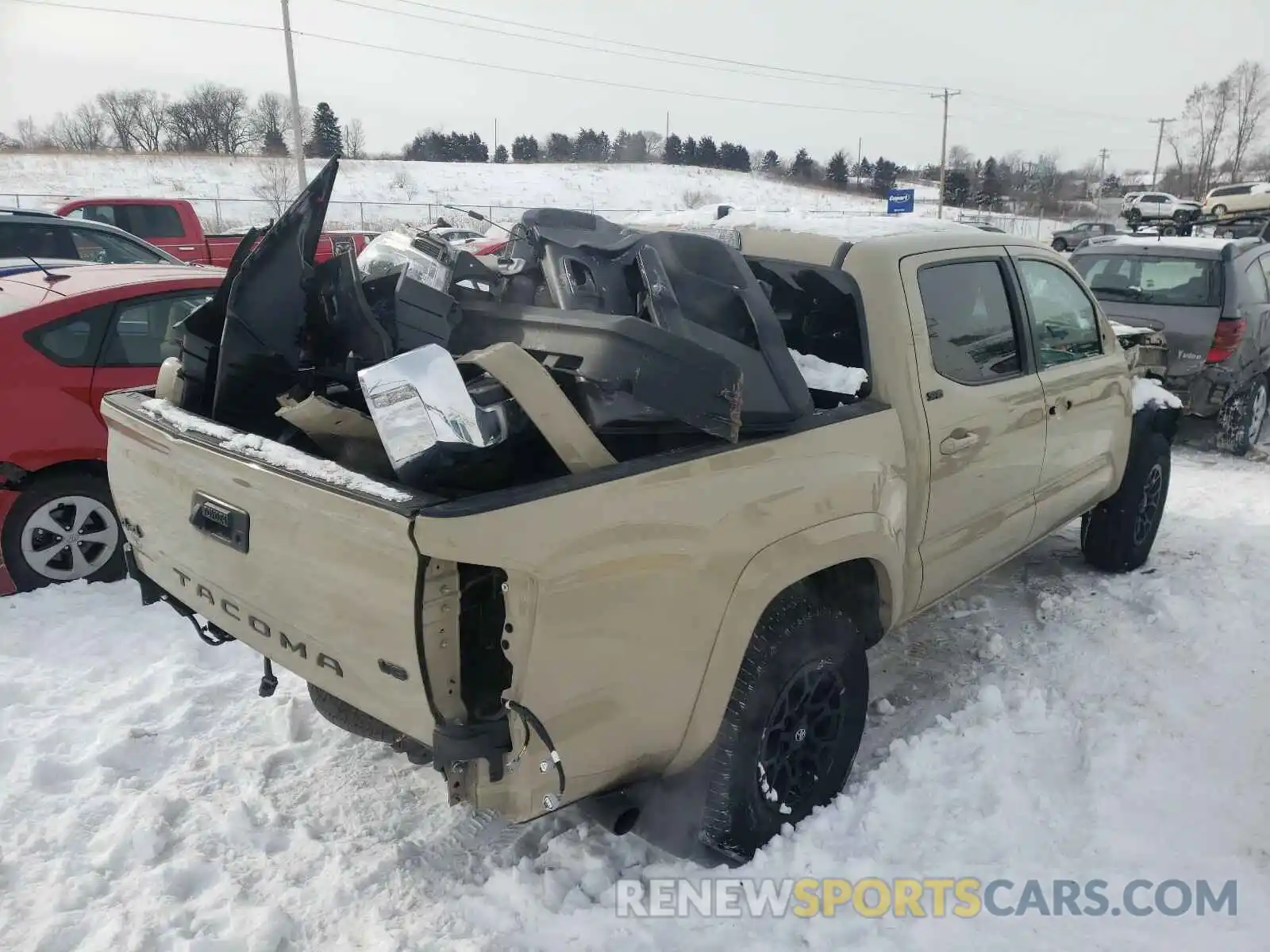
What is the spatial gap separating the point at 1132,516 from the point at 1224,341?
11.7 ft

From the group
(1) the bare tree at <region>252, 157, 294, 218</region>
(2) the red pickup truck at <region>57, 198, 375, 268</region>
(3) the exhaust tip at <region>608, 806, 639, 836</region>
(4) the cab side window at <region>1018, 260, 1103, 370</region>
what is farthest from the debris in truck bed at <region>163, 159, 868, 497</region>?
(1) the bare tree at <region>252, 157, 294, 218</region>

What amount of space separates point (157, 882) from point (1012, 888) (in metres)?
2.59

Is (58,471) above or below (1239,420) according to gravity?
above

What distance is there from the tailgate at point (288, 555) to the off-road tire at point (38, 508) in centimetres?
195

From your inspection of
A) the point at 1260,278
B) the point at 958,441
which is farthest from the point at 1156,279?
the point at 958,441

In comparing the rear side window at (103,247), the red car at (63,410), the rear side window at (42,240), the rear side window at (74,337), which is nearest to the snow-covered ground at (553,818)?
the red car at (63,410)

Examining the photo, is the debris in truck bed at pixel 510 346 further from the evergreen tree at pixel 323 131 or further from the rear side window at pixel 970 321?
the evergreen tree at pixel 323 131

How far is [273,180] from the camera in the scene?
48.3 m

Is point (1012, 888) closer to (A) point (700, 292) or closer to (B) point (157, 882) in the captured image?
(A) point (700, 292)

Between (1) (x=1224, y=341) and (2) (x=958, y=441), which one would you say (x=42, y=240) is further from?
(1) (x=1224, y=341)

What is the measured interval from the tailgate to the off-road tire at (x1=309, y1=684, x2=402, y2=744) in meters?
Answer: 0.28

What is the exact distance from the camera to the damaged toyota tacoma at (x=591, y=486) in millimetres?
2051

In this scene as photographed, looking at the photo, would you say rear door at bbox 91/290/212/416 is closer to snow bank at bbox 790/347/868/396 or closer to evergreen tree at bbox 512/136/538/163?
snow bank at bbox 790/347/868/396

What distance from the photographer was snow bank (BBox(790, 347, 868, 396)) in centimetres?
305
